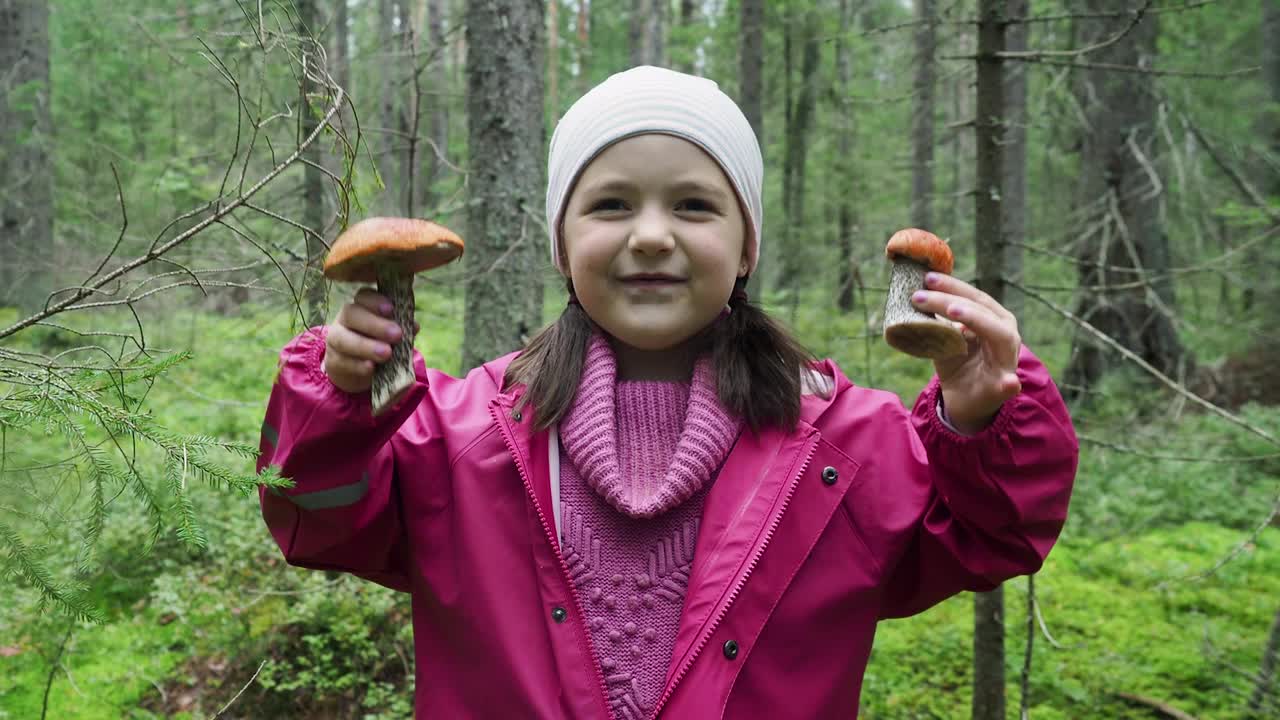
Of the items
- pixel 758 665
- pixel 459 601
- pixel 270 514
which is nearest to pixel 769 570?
pixel 758 665

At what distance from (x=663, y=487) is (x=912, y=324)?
61 cm

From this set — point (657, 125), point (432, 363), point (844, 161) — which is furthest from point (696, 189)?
point (844, 161)

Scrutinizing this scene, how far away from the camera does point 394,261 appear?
1423 mm

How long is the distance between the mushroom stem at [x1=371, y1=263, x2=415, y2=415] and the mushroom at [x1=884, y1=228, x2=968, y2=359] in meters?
0.89

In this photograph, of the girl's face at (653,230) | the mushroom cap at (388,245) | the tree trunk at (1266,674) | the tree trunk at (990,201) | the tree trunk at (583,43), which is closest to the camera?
the mushroom cap at (388,245)

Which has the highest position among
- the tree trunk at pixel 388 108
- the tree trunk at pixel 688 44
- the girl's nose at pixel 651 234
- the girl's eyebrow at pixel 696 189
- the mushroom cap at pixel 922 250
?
the tree trunk at pixel 688 44

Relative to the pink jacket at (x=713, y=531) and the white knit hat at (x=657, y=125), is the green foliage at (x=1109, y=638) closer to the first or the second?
the pink jacket at (x=713, y=531)

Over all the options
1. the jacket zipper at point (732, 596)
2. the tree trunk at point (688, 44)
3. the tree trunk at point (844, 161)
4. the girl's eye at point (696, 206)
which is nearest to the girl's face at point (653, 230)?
the girl's eye at point (696, 206)

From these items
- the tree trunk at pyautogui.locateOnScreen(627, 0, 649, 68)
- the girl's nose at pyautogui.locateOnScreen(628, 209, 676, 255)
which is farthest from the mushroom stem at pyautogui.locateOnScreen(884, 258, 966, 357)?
Result: the tree trunk at pyautogui.locateOnScreen(627, 0, 649, 68)

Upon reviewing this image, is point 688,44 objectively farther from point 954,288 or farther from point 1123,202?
point 954,288

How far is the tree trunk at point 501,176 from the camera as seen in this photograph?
3.98 meters

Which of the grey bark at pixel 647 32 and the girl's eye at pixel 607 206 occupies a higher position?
the grey bark at pixel 647 32

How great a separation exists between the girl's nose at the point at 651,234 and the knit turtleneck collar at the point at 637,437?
31 centimetres

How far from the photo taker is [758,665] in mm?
1683
